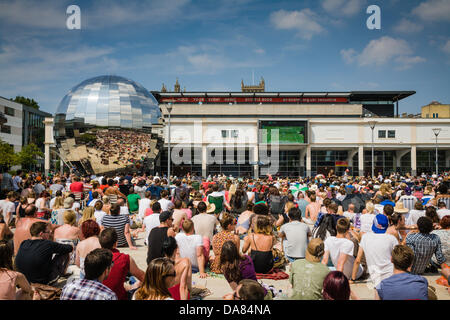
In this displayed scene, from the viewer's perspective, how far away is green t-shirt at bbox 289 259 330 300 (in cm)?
396

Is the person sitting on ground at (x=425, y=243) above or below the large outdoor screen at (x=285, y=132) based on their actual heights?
below

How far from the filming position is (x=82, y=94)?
1263 cm

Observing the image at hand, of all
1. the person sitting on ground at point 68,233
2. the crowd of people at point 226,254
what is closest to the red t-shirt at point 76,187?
the crowd of people at point 226,254

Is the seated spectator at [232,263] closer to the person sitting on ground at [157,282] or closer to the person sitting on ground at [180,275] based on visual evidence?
the person sitting on ground at [180,275]

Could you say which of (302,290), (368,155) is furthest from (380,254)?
(368,155)

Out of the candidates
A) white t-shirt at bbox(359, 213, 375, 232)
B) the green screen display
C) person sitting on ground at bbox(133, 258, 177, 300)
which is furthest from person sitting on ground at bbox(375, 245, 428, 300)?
the green screen display

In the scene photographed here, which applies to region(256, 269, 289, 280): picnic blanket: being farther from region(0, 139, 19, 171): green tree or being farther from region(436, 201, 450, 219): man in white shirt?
region(0, 139, 19, 171): green tree

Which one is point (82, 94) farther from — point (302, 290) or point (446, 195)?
point (446, 195)

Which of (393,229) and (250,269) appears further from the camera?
(393,229)

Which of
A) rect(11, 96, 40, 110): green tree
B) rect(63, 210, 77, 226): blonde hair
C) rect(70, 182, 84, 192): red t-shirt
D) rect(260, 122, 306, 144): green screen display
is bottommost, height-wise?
rect(63, 210, 77, 226): blonde hair

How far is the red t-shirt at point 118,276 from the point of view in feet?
13.3

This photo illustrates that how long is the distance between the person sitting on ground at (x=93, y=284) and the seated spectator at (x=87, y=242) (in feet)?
6.27

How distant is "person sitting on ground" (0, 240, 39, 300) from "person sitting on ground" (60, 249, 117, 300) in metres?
0.93

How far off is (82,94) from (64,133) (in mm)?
1828
